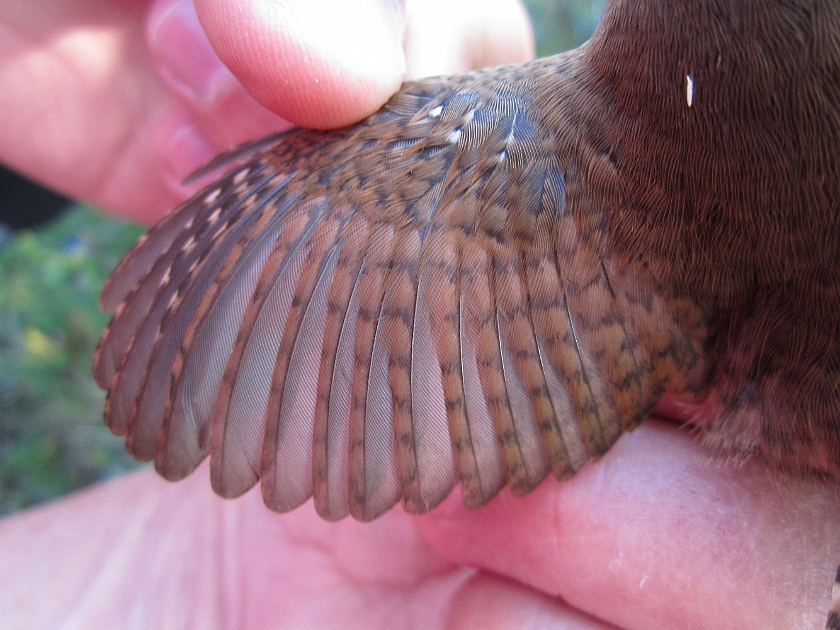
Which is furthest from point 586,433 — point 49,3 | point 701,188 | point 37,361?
point 37,361

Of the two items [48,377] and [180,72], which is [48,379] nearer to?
[48,377]

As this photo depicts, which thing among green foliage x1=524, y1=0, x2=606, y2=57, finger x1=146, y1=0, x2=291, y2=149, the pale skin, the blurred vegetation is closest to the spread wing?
the pale skin

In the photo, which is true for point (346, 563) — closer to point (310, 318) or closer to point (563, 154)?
point (310, 318)

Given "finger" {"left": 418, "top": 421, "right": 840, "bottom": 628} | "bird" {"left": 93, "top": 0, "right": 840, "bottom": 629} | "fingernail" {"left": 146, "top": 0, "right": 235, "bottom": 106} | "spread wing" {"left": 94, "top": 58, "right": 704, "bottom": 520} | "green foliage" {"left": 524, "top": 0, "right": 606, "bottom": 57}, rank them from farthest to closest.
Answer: "green foliage" {"left": 524, "top": 0, "right": 606, "bottom": 57} < "fingernail" {"left": 146, "top": 0, "right": 235, "bottom": 106} < "finger" {"left": 418, "top": 421, "right": 840, "bottom": 628} < "spread wing" {"left": 94, "top": 58, "right": 704, "bottom": 520} < "bird" {"left": 93, "top": 0, "right": 840, "bottom": 629}

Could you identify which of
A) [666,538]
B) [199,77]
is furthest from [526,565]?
[199,77]

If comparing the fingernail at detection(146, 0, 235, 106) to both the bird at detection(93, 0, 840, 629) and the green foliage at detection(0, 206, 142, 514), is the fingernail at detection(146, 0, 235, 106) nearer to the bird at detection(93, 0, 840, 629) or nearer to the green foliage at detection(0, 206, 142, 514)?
the bird at detection(93, 0, 840, 629)

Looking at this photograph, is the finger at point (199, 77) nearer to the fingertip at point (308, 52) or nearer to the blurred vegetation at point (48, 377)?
the fingertip at point (308, 52)
